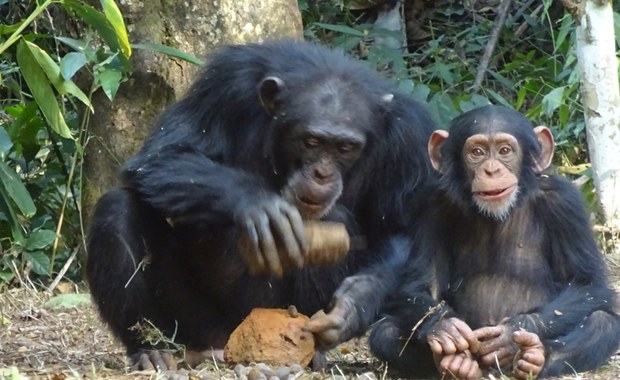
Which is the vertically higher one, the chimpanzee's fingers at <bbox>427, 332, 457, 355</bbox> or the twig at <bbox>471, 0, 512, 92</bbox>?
the twig at <bbox>471, 0, 512, 92</bbox>

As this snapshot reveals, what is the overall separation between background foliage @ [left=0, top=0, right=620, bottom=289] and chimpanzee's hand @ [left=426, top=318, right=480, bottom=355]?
201 cm

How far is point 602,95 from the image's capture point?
7477mm

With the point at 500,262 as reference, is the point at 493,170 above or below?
above

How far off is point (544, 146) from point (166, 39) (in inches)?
109

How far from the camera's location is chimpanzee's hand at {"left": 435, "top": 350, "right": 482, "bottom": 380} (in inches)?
204

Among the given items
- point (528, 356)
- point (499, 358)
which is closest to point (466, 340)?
point (499, 358)

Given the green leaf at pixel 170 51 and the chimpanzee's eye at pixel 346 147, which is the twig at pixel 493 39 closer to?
the green leaf at pixel 170 51

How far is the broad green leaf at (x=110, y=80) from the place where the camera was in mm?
6578

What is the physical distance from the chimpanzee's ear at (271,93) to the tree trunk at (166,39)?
1.51 metres

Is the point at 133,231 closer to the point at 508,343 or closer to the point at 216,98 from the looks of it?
the point at 216,98

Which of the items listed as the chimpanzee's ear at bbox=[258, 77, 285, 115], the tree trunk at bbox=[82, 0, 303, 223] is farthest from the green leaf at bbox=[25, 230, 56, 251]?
the chimpanzee's ear at bbox=[258, 77, 285, 115]

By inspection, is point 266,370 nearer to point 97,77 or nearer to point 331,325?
point 331,325

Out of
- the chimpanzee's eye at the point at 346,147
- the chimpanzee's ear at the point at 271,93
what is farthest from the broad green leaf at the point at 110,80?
the chimpanzee's eye at the point at 346,147

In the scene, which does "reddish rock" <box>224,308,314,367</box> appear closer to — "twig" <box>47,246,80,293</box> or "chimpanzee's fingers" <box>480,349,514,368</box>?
"chimpanzee's fingers" <box>480,349,514,368</box>
